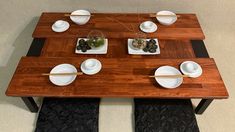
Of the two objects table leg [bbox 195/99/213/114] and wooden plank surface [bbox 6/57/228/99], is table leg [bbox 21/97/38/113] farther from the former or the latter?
table leg [bbox 195/99/213/114]

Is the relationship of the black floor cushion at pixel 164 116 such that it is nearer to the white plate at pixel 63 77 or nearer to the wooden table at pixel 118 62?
the wooden table at pixel 118 62

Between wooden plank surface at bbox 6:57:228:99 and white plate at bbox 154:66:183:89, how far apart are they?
35 millimetres

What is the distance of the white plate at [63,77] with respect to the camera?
177 centimetres

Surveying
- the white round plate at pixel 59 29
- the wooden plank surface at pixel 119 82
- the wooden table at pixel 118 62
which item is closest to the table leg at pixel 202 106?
the wooden table at pixel 118 62

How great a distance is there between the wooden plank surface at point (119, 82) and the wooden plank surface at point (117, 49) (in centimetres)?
8

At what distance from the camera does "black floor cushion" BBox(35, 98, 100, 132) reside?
189 centimetres

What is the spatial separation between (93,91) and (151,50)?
0.66 metres

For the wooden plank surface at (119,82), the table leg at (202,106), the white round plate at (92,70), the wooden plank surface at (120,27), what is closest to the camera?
the wooden plank surface at (119,82)

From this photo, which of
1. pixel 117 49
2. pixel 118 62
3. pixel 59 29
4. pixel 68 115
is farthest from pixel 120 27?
pixel 68 115

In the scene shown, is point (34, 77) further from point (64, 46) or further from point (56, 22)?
point (56, 22)

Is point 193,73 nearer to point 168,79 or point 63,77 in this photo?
point 168,79

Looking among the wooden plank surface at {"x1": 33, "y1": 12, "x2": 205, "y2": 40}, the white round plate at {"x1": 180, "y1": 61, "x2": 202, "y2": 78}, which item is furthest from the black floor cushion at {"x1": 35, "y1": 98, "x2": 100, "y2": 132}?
the white round plate at {"x1": 180, "y1": 61, "x2": 202, "y2": 78}

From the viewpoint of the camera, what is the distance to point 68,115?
77.1 inches

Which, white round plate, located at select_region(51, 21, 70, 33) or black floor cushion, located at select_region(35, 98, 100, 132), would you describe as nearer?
black floor cushion, located at select_region(35, 98, 100, 132)
